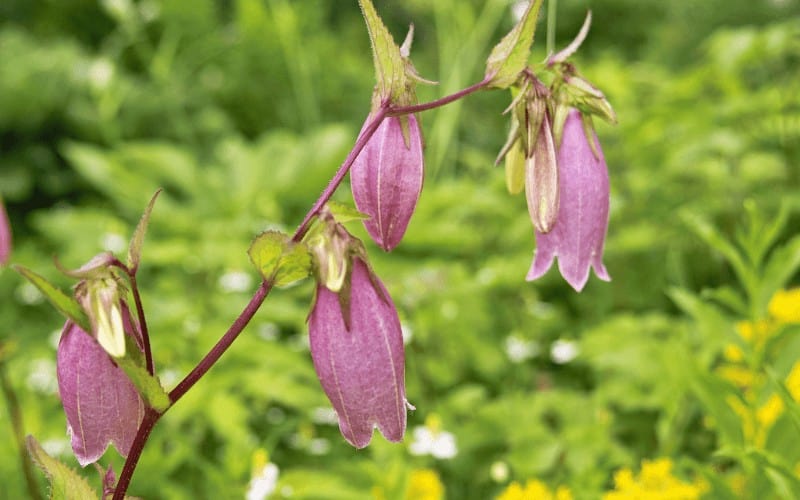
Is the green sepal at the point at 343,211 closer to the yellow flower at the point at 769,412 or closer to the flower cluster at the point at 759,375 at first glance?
the flower cluster at the point at 759,375

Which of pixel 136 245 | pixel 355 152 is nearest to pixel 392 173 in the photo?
pixel 355 152

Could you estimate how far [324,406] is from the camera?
7.23 feet

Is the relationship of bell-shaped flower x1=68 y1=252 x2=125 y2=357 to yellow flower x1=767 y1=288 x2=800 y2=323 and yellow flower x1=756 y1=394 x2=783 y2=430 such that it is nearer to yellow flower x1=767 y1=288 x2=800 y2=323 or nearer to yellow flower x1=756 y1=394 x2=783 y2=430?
yellow flower x1=756 y1=394 x2=783 y2=430

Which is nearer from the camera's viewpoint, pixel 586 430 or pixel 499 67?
pixel 499 67

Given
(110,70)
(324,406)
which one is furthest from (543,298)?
(110,70)

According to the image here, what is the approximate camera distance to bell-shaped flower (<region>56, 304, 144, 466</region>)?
0.95 m

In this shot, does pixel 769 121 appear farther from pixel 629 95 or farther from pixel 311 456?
pixel 311 456

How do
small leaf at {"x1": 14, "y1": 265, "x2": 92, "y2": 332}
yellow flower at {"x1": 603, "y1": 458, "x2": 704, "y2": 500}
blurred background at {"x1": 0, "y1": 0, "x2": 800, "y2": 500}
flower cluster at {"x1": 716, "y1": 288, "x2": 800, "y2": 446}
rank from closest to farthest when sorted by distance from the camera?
small leaf at {"x1": 14, "y1": 265, "x2": 92, "y2": 332} → yellow flower at {"x1": 603, "y1": 458, "x2": 704, "y2": 500} → flower cluster at {"x1": 716, "y1": 288, "x2": 800, "y2": 446} → blurred background at {"x1": 0, "y1": 0, "x2": 800, "y2": 500}

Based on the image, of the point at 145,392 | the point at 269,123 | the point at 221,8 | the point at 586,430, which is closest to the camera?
the point at 145,392

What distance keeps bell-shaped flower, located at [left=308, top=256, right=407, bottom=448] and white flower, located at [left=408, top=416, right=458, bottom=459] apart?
0.93 metres

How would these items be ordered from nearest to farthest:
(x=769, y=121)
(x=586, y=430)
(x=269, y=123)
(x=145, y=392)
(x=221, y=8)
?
(x=145, y=392) → (x=586, y=430) → (x=769, y=121) → (x=269, y=123) → (x=221, y=8)

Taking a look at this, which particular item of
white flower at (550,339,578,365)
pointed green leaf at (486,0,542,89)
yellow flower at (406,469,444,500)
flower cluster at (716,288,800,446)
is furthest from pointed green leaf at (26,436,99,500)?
white flower at (550,339,578,365)

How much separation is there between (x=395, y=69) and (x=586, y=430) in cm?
113

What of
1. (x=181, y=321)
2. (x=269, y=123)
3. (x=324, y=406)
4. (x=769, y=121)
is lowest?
(x=269, y=123)
